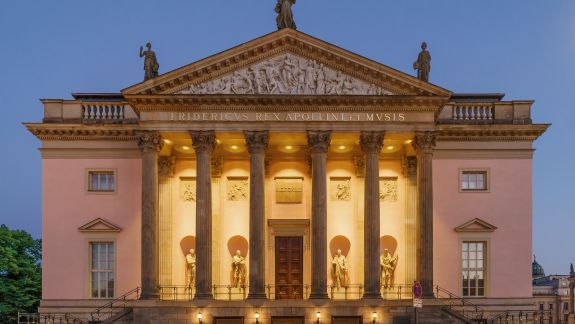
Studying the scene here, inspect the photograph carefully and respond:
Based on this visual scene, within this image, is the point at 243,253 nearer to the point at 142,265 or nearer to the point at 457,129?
the point at 142,265

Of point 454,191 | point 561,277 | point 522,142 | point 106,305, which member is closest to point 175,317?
point 106,305

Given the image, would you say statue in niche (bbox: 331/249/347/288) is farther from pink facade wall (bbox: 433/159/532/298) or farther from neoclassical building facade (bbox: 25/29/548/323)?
pink facade wall (bbox: 433/159/532/298)

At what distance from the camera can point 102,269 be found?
4206 cm

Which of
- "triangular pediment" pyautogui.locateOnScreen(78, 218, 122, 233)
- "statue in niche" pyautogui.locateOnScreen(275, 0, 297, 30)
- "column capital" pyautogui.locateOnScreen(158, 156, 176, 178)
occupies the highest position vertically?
"statue in niche" pyautogui.locateOnScreen(275, 0, 297, 30)

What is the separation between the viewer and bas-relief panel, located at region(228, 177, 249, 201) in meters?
43.8

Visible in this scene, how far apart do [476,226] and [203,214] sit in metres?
15.9

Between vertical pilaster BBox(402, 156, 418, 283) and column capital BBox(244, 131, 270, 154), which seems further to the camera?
vertical pilaster BBox(402, 156, 418, 283)

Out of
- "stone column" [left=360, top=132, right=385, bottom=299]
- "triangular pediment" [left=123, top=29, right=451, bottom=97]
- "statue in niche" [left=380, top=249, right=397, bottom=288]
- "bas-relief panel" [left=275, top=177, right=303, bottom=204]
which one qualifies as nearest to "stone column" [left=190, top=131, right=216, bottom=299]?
"triangular pediment" [left=123, top=29, right=451, bottom=97]

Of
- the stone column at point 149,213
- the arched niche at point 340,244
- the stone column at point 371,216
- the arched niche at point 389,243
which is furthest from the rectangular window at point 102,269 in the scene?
the arched niche at point 389,243

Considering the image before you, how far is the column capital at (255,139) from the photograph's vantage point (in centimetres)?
3872

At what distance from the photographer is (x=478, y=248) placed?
139 feet

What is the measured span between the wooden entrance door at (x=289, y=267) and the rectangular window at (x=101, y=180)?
1035 cm

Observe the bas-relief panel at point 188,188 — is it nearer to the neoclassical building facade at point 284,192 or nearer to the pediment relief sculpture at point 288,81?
the neoclassical building facade at point 284,192

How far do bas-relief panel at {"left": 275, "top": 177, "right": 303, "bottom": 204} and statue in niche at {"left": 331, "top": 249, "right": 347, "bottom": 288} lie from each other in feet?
14.5
